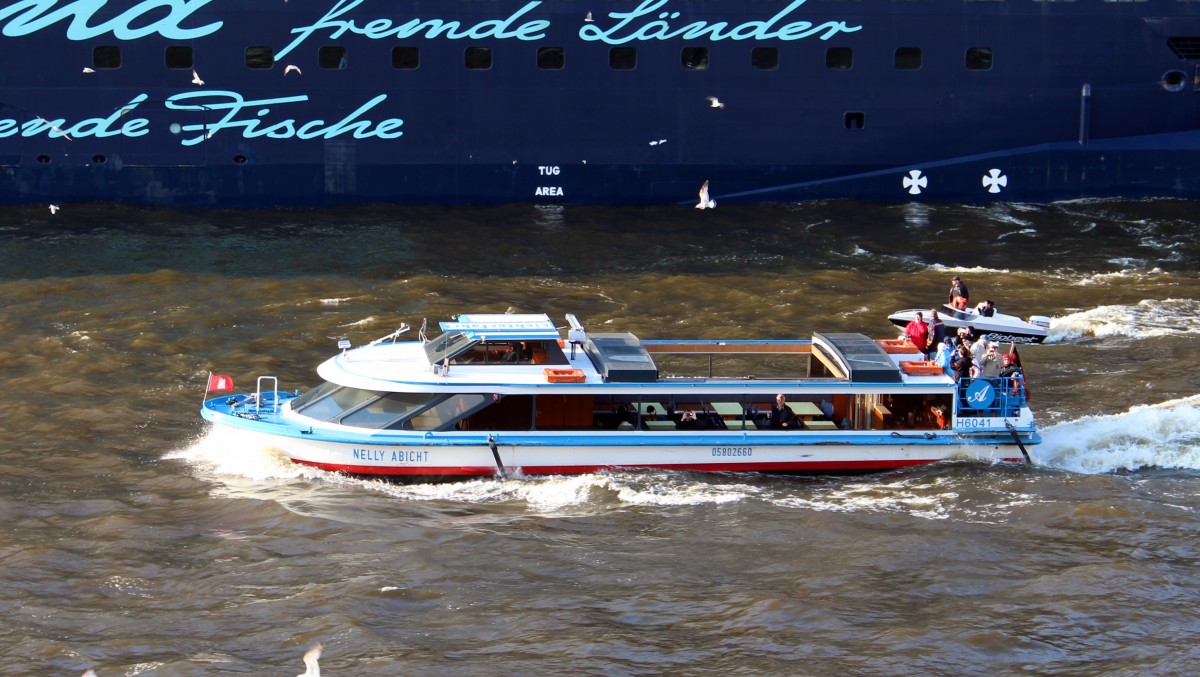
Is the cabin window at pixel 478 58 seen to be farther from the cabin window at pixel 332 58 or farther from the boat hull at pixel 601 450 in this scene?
the boat hull at pixel 601 450

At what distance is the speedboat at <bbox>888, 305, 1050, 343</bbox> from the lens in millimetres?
24609

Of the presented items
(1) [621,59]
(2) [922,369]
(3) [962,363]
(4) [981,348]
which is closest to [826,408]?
(2) [922,369]

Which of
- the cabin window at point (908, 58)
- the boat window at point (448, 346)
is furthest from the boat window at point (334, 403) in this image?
the cabin window at point (908, 58)

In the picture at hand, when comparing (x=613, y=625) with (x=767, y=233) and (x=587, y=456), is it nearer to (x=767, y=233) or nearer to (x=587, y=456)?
(x=587, y=456)

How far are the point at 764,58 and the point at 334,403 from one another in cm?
1745

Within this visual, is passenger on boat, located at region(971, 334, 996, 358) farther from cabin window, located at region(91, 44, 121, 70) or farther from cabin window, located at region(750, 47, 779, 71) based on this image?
cabin window, located at region(91, 44, 121, 70)

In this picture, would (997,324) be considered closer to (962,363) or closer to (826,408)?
(962,363)

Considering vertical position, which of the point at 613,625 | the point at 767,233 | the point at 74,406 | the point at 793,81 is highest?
the point at 793,81

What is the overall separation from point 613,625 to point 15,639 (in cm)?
556

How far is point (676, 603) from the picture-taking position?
1465cm

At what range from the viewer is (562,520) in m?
17.0

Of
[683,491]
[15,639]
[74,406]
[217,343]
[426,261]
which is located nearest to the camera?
[15,639]

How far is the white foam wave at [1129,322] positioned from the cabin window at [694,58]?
35.0 feet

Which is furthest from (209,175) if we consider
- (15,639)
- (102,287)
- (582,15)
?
(15,639)
